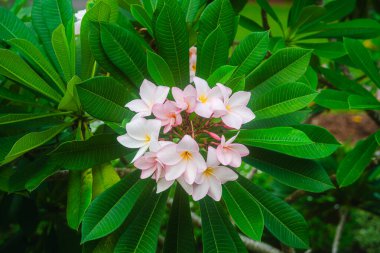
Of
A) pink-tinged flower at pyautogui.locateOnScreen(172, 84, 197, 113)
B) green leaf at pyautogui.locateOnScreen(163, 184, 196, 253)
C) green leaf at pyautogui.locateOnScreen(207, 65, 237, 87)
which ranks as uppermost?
green leaf at pyautogui.locateOnScreen(207, 65, 237, 87)

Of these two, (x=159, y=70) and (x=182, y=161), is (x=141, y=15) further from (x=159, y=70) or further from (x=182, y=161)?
(x=182, y=161)

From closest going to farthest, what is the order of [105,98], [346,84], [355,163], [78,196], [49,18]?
[105,98], [78,196], [49,18], [355,163], [346,84]

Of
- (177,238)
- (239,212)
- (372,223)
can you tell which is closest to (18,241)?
(177,238)

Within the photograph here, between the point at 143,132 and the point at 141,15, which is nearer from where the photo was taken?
the point at 143,132

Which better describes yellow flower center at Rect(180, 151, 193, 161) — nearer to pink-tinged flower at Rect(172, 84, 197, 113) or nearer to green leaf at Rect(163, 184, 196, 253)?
pink-tinged flower at Rect(172, 84, 197, 113)

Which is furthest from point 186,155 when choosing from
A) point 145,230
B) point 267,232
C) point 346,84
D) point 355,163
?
point 267,232

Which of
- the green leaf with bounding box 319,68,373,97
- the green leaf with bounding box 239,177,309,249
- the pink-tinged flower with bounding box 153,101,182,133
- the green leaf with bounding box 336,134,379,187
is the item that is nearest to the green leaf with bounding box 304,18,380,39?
the green leaf with bounding box 319,68,373,97

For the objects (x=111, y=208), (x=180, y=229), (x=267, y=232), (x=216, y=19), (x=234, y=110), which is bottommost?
(x=267, y=232)

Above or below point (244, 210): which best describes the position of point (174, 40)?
above

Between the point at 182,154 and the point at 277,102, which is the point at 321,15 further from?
the point at 182,154
